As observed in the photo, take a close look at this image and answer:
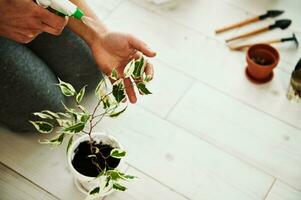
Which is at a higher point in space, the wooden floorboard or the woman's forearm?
the woman's forearm

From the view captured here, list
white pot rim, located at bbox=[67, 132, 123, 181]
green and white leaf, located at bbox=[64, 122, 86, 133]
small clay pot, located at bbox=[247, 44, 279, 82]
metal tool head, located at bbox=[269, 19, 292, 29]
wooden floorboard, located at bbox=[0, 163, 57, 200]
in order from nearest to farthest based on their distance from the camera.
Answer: green and white leaf, located at bbox=[64, 122, 86, 133] < white pot rim, located at bbox=[67, 132, 123, 181] < wooden floorboard, located at bbox=[0, 163, 57, 200] < small clay pot, located at bbox=[247, 44, 279, 82] < metal tool head, located at bbox=[269, 19, 292, 29]

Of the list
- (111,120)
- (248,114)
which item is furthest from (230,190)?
(111,120)

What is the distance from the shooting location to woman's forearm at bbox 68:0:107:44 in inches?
47.1

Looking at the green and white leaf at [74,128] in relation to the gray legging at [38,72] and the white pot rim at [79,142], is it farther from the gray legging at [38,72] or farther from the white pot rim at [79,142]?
the gray legging at [38,72]

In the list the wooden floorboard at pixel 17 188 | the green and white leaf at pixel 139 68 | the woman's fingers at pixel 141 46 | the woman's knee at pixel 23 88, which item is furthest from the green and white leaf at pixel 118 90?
the wooden floorboard at pixel 17 188

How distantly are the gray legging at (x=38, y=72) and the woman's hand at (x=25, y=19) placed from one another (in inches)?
4.7

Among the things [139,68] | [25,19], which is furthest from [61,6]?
[139,68]

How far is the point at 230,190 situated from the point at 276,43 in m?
0.60

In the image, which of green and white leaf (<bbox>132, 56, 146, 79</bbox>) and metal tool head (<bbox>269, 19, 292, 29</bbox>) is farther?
metal tool head (<bbox>269, 19, 292, 29</bbox>)

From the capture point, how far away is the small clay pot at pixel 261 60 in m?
1.40

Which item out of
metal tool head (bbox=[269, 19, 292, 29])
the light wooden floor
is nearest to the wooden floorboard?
the light wooden floor

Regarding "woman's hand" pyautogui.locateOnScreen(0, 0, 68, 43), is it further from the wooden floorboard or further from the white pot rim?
the wooden floorboard

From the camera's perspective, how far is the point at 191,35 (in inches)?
61.0

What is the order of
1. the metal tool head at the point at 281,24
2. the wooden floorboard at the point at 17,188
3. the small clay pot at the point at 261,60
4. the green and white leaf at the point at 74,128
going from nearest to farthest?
the green and white leaf at the point at 74,128 < the wooden floorboard at the point at 17,188 < the small clay pot at the point at 261,60 < the metal tool head at the point at 281,24
